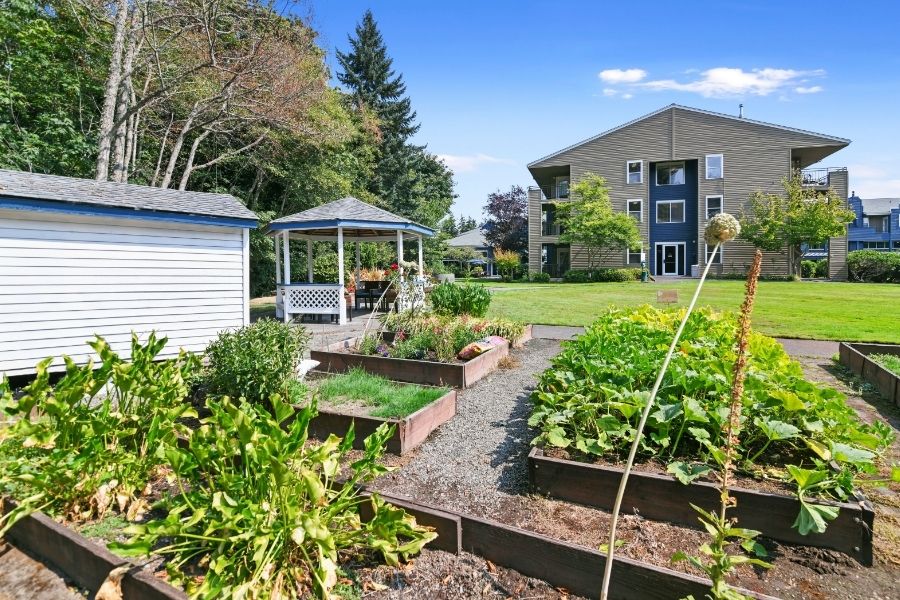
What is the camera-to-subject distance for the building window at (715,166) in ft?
92.8

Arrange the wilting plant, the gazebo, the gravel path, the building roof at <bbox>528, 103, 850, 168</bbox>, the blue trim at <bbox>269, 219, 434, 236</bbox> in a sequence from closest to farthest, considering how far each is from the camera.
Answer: the wilting plant → the gravel path → the blue trim at <bbox>269, 219, 434, 236</bbox> → the gazebo → the building roof at <bbox>528, 103, 850, 168</bbox>

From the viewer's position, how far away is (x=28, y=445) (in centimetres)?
295

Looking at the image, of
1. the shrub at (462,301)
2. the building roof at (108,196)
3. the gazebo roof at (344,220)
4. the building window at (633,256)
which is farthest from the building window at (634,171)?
the building roof at (108,196)

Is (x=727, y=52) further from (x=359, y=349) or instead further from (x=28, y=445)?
(x=28, y=445)

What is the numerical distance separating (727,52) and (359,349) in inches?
488

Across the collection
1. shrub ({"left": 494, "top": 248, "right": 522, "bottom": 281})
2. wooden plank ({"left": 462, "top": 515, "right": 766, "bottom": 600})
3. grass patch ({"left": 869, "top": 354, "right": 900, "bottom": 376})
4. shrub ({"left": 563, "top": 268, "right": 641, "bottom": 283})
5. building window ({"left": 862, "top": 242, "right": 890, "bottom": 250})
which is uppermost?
building window ({"left": 862, "top": 242, "right": 890, "bottom": 250})

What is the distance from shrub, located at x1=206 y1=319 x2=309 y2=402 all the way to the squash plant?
244 cm

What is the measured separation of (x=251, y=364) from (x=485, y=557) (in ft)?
9.00

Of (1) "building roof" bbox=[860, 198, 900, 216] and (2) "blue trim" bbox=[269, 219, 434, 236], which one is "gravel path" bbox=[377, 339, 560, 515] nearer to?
(2) "blue trim" bbox=[269, 219, 434, 236]

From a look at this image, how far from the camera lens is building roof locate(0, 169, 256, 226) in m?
5.90

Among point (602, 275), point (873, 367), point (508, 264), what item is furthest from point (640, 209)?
point (873, 367)

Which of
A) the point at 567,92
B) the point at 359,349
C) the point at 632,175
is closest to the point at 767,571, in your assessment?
the point at 359,349

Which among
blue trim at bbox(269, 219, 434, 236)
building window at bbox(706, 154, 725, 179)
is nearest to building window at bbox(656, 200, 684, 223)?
building window at bbox(706, 154, 725, 179)

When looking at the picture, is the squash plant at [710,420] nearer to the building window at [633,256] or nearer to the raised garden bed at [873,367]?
the raised garden bed at [873,367]
